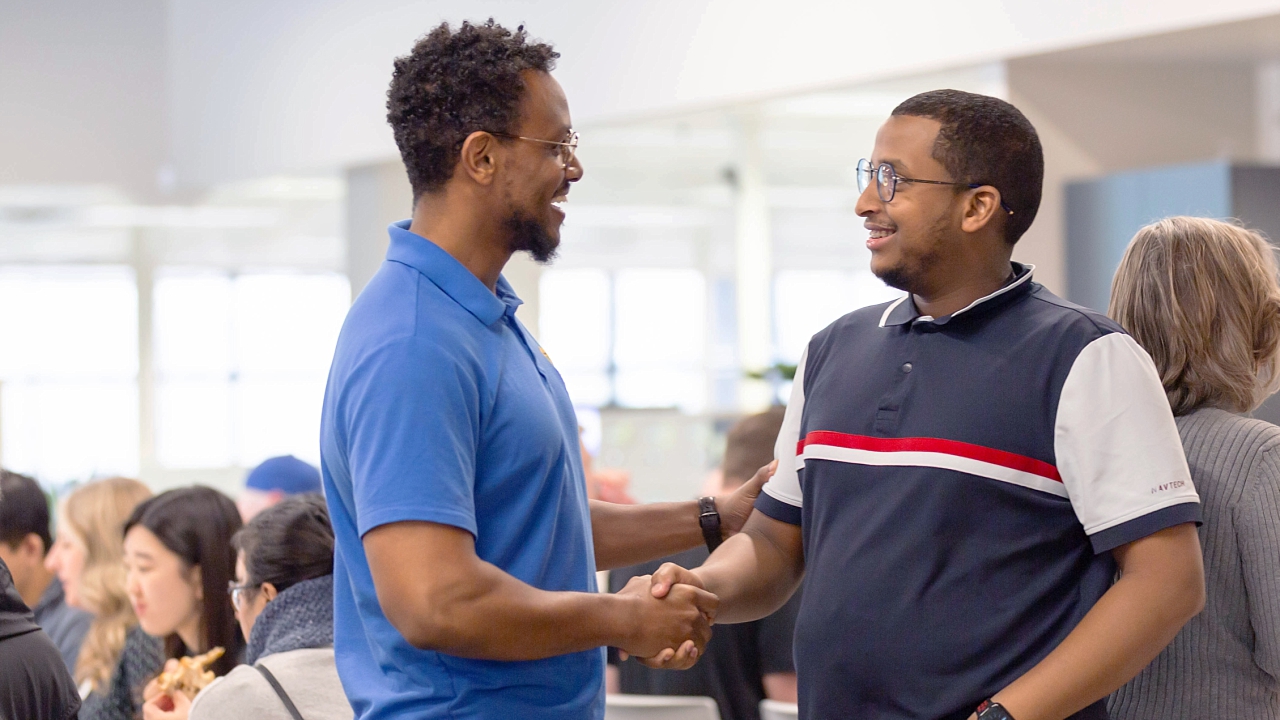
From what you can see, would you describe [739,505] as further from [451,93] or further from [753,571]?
[451,93]

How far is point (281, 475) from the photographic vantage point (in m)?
4.40

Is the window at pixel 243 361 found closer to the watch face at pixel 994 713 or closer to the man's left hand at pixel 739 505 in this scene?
the man's left hand at pixel 739 505

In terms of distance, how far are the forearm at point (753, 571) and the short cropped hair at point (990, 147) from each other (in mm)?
569

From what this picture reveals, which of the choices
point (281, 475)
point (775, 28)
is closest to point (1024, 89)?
point (775, 28)

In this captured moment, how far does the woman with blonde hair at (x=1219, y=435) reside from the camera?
1.74 metres

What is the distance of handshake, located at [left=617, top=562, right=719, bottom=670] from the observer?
1646 millimetres

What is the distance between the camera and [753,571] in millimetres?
1946

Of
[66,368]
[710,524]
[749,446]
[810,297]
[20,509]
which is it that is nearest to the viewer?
[710,524]

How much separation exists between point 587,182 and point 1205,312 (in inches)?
441

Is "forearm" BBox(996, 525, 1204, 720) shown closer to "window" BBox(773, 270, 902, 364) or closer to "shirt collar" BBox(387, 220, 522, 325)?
"shirt collar" BBox(387, 220, 522, 325)

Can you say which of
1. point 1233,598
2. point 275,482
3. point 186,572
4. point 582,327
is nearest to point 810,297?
point 582,327

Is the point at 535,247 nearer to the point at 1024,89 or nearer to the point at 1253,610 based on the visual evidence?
the point at 1253,610

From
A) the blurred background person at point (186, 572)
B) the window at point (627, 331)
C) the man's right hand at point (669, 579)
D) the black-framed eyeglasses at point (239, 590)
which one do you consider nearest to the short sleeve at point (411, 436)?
the man's right hand at point (669, 579)

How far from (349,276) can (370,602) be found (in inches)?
264
